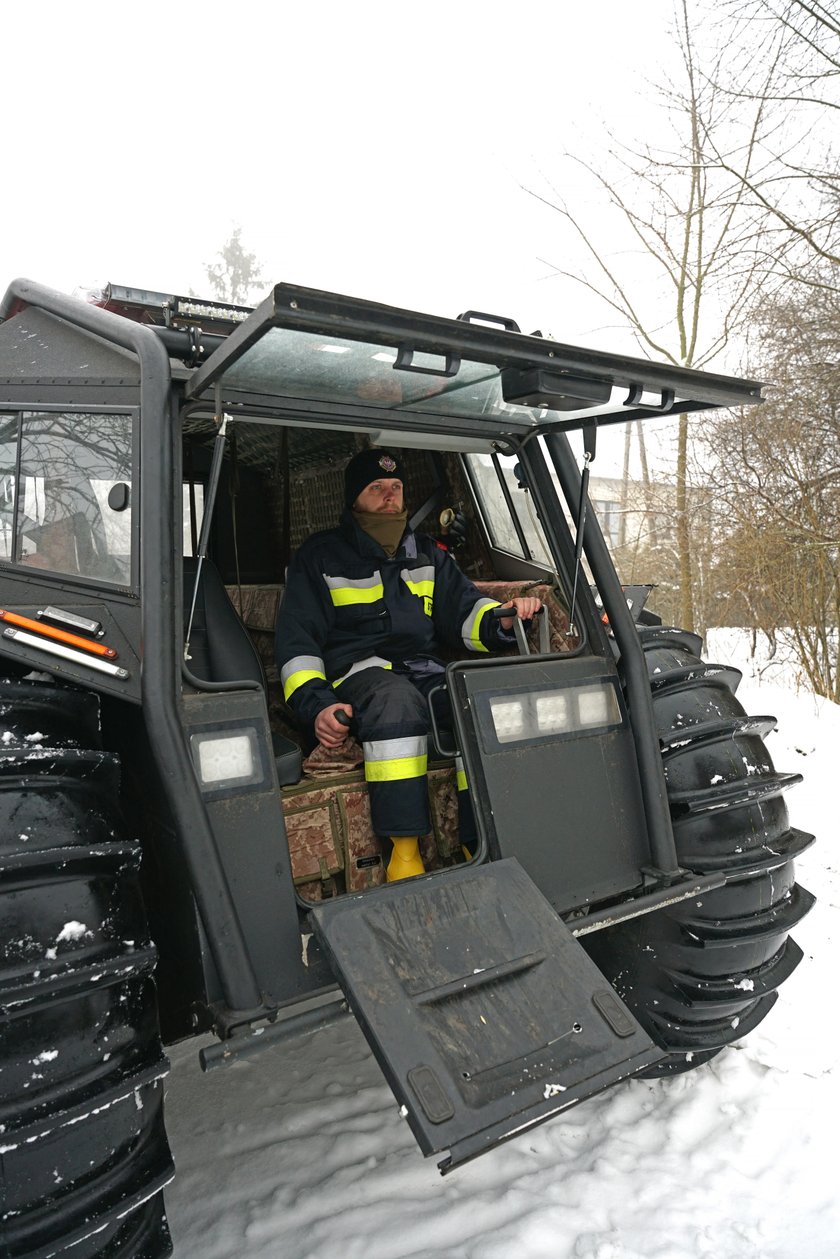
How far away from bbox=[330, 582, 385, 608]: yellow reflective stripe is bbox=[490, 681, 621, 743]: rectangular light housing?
0.96 m

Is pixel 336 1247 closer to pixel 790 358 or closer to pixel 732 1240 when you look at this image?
pixel 732 1240

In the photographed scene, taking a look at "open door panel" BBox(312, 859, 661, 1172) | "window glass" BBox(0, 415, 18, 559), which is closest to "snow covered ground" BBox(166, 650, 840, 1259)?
"open door panel" BBox(312, 859, 661, 1172)

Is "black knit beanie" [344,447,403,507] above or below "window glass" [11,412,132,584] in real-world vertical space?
above

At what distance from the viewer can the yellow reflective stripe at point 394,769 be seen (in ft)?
9.01

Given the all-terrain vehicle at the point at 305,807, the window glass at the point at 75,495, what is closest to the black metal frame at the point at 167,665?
the all-terrain vehicle at the point at 305,807

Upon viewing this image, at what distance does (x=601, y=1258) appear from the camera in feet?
7.17

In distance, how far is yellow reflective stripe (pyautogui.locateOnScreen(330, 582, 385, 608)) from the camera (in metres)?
3.33

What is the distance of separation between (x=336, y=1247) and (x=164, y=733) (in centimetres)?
140

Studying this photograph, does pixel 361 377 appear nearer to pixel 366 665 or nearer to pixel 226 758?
pixel 226 758

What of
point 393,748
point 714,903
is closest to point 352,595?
point 393,748

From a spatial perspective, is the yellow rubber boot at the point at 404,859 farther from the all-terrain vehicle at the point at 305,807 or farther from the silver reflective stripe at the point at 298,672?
the silver reflective stripe at the point at 298,672

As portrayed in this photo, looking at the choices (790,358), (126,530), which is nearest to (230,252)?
(790,358)

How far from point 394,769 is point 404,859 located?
28 cm

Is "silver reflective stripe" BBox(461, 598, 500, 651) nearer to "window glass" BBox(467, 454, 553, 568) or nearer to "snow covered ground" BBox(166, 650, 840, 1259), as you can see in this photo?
"window glass" BBox(467, 454, 553, 568)
